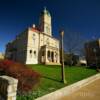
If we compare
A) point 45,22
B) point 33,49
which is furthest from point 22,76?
point 45,22

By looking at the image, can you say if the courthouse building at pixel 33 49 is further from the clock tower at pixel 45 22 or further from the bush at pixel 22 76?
the bush at pixel 22 76

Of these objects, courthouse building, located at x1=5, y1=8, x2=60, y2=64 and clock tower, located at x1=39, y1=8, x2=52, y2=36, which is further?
clock tower, located at x1=39, y1=8, x2=52, y2=36

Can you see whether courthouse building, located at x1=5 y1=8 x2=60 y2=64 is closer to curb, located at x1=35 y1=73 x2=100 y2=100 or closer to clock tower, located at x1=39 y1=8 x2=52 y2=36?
clock tower, located at x1=39 y1=8 x2=52 y2=36

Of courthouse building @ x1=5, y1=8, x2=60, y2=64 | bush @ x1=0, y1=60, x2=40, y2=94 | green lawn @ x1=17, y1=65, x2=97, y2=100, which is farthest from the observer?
courthouse building @ x1=5, y1=8, x2=60, y2=64

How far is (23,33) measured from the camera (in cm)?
4309

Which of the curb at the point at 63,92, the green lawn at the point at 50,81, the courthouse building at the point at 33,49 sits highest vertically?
the courthouse building at the point at 33,49

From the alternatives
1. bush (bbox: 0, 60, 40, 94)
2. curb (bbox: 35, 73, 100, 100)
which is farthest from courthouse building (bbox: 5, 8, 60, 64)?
bush (bbox: 0, 60, 40, 94)

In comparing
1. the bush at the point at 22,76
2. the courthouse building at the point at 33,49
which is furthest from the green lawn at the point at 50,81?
the courthouse building at the point at 33,49

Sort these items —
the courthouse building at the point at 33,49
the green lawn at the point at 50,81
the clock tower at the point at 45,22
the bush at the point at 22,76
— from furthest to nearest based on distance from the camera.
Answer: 1. the clock tower at the point at 45,22
2. the courthouse building at the point at 33,49
3. the green lawn at the point at 50,81
4. the bush at the point at 22,76

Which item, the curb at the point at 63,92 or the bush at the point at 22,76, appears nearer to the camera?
the bush at the point at 22,76

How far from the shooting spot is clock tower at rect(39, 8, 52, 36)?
53066 mm

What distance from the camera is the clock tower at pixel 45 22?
5307cm

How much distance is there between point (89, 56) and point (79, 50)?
15.9 ft

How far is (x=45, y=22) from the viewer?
53.8 meters
